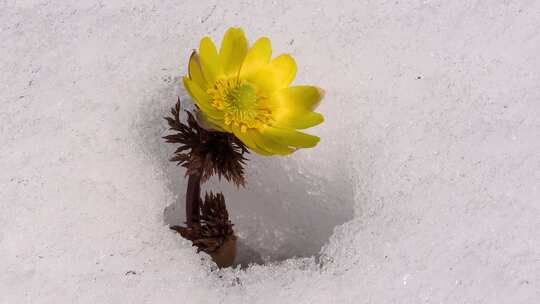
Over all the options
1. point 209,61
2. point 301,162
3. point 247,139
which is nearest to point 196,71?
point 209,61

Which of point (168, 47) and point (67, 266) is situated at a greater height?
point (168, 47)

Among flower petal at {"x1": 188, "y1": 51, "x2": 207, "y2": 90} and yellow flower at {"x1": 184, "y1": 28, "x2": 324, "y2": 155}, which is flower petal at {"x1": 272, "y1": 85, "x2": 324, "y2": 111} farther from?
flower petal at {"x1": 188, "y1": 51, "x2": 207, "y2": 90}

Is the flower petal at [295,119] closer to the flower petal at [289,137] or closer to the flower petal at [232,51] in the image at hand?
the flower petal at [289,137]

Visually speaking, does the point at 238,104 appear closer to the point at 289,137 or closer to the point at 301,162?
the point at 289,137

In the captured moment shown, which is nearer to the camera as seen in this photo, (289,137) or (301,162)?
(289,137)

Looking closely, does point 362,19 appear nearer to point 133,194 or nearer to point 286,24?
point 286,24

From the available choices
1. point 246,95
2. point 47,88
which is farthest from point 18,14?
point 246,95
